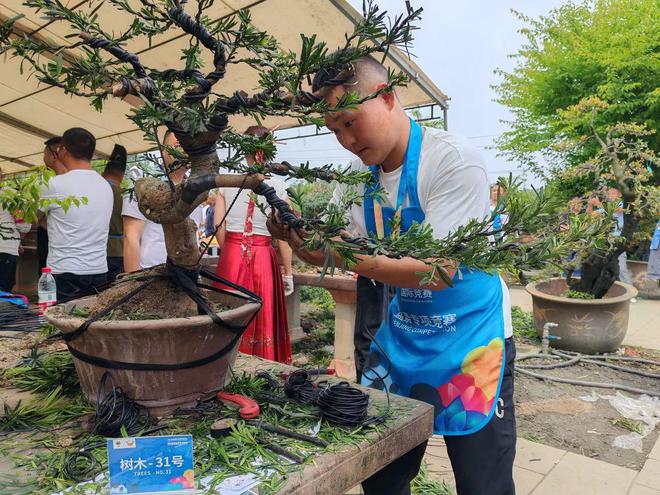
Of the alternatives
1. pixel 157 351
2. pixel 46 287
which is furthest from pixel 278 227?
pixel 46 287

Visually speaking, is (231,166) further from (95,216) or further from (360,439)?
(95,216)

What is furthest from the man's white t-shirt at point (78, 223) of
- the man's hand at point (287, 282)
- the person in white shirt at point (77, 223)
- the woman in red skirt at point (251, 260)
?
the man's hand at point (287, 282)

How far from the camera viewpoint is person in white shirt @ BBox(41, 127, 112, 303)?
10.5 ft

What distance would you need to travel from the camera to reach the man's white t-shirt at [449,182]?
1466 mm

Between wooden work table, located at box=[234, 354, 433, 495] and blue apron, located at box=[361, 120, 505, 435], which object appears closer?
wooden work table, located at box=[234, 354, 433, 495]

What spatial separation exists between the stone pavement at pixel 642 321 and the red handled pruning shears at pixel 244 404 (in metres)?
6.06

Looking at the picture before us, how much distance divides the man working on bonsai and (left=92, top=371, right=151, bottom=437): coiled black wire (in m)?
0.63

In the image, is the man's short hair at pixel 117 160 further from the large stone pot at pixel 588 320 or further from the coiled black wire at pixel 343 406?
the large stone pot at pixel 588 320

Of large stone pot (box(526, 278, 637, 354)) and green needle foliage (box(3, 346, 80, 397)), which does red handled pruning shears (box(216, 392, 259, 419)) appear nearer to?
green needle foliage (box(3, 346, 80, 397))

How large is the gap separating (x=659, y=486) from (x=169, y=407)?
9.38 ft

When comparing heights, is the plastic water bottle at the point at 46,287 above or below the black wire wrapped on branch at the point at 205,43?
below

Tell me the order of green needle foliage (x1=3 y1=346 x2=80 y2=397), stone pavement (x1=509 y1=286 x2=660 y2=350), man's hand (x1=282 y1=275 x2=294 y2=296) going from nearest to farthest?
green needle foliage (x1=3 y1=346 x2=80 y2=397) < man's hand (x1=282 y1=275 x2=294 y2=296) < stone pavement (x1=509 y1=286 x2=660 y2=350)

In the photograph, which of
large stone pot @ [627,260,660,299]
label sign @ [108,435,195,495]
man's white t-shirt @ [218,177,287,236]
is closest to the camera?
label sign @ [108,435,195,495]

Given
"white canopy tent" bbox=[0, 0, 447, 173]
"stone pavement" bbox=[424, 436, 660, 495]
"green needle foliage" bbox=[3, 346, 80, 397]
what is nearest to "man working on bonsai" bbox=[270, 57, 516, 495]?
"green needle foliage" bbox=[3, 346, 80, 397]
